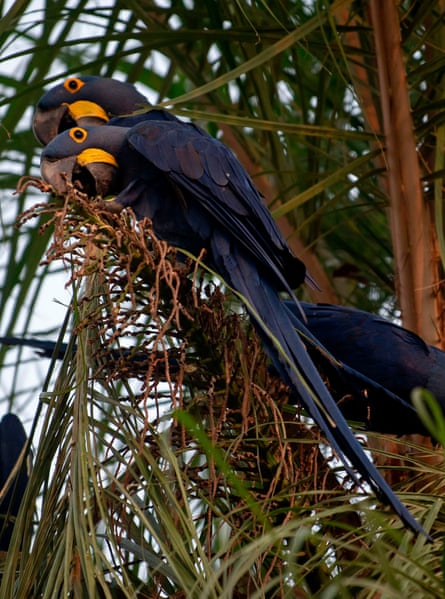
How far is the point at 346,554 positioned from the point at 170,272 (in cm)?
47

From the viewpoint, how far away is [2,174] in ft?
7.63

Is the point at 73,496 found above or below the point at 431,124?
below

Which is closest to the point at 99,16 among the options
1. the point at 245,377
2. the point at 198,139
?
the point at 198,139

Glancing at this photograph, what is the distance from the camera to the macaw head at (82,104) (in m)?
1.97

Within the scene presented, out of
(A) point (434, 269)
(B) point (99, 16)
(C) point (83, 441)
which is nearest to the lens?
(C) point (83, 441)

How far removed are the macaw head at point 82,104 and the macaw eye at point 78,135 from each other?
1.15 feet

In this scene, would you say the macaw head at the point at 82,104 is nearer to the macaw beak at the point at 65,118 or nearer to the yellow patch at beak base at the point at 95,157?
the macaw beak at the point at 65,118

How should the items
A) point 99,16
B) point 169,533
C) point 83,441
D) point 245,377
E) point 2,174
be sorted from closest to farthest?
point 169,533 < point 83,441 < point 245,377 < point 99,16 < point 2,174

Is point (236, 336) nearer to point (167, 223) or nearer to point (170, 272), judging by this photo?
point (170, 272)

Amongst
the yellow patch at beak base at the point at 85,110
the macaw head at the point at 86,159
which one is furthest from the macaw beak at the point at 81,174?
the yellow patch at beak base at the point at 85,110

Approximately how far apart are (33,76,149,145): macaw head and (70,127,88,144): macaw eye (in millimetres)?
352

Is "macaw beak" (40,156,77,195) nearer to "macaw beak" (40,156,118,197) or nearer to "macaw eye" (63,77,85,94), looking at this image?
"macaw beak" (40,156,118,197)

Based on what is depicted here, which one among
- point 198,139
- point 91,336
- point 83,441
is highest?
point 198,139

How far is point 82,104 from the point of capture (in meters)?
1.99
